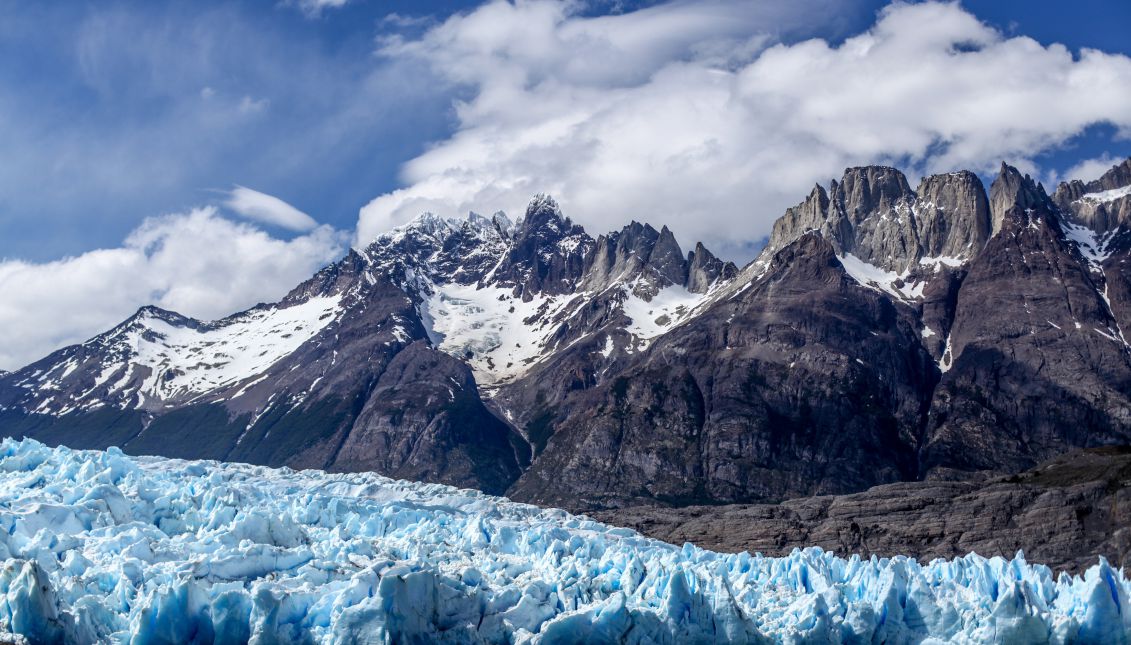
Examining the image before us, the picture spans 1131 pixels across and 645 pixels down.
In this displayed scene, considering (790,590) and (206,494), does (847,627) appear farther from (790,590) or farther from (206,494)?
(206,494)

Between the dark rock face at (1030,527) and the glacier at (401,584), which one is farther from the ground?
the glacier at (401,584)

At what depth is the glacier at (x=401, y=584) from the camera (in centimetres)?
7156

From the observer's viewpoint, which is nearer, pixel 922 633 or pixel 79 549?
pixel 79 549

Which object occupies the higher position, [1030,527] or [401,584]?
[401,584]

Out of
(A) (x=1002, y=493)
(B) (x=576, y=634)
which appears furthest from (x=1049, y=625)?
(A) (x=1002, y=493)

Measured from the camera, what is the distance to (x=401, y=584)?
7338 centimetres

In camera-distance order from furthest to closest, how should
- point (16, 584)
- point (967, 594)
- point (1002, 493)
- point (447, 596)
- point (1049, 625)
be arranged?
1. point (1002, 493)
2. point (967, 594)
3. point (1049, 625)
4. point (447, 596)
5. point (16, 584)

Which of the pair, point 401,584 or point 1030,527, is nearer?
point 401,584

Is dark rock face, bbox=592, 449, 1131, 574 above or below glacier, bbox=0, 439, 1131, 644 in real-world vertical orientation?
below

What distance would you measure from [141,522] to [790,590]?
5292cm

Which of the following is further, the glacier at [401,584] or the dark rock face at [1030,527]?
the dark rock face at [1030,527]

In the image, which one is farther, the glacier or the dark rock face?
the dark rock face

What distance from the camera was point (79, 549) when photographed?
266 feet

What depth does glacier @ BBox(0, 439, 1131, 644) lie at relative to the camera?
7156 centimetres
